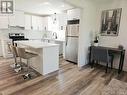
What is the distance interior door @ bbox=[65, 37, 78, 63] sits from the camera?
3.92 meters

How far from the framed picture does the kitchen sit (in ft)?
3.40

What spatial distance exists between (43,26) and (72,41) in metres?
3.07

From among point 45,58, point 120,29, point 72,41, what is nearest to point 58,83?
point 45,58

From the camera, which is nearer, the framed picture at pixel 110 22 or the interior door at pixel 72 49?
the framed picture at pixel 110 22

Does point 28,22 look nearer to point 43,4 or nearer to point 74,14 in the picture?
point 43,4

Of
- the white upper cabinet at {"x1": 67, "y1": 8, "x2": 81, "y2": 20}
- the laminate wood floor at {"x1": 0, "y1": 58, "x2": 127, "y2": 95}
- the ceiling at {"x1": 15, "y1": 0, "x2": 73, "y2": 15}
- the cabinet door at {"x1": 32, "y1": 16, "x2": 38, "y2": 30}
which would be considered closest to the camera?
the laminate wood floor at {"x1": 0, "y1": 58, "x2": 127, "y2": 95}

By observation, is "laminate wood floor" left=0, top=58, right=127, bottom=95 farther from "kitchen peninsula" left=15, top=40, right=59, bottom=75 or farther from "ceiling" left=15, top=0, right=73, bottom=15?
"ceiling" left=15, top=0, right=73, bottom=15

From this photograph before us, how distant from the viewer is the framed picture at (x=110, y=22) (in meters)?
3.47

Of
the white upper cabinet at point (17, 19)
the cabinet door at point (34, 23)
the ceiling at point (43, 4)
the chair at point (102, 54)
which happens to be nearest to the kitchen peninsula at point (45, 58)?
the chair at point (102, 54)

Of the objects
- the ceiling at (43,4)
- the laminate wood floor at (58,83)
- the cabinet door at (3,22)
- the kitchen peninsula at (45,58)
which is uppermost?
the ceiling at (43,4)

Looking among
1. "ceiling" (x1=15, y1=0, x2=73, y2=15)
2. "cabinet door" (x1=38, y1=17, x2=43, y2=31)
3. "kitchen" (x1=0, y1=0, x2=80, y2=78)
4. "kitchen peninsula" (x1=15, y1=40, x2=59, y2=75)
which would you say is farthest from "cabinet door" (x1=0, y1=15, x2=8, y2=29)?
"kitchen peninsula" (x1=15, y1=40, x2=59, y2=75)

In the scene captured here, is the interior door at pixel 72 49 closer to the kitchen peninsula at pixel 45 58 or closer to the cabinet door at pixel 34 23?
the kitchen peninsula at pixel 45 58

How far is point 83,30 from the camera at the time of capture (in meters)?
3.54

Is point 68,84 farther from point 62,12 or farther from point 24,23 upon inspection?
point 24,23
